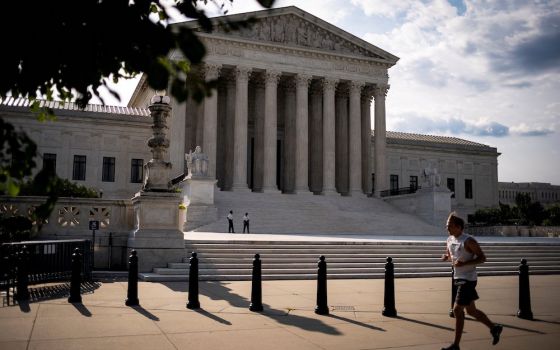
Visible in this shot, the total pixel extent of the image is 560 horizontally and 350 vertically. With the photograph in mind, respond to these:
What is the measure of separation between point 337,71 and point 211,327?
44.9 meters

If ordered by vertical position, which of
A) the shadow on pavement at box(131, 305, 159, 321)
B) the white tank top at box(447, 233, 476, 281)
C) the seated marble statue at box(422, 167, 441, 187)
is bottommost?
the shadow on pavement at box(131, 305, 159, 321)

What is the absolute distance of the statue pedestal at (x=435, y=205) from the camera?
41.4 meters

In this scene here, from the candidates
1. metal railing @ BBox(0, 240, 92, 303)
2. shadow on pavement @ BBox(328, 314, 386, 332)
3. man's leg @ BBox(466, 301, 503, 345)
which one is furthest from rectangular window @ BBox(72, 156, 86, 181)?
man's leg @ BBox(466, 301, 503, 345)

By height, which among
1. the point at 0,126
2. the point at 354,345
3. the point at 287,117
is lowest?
the point at 354,345

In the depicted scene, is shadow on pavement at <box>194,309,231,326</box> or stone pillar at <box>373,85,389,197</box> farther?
stone pillar at <box>373,85,389,197</box>

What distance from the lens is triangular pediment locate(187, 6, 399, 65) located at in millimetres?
48656

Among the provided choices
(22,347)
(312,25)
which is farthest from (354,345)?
(312,25)

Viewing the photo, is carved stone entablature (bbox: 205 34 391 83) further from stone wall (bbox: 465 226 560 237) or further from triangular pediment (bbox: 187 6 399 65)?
stone wall (bbox: 465 226 560 237)

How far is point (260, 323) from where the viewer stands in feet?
29.7

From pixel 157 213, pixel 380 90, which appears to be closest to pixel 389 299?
pixel 157 213

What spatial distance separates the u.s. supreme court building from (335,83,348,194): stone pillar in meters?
0.10

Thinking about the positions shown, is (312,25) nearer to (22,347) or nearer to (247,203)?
(247,203)

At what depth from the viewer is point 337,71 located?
5128 cm

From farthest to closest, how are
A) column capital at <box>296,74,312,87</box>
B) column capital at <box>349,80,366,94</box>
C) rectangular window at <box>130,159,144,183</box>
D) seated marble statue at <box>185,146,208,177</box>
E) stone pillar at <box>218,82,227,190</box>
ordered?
rectangular window at <box>130,159,144,183</box> → column capital at <box>349,80,366,94</box> → stone pillar at <box>218,82,227,190</box> → column capital at <box>296,74,312,87</box> → seated marble statue at <box>185,146,208,177</box>
